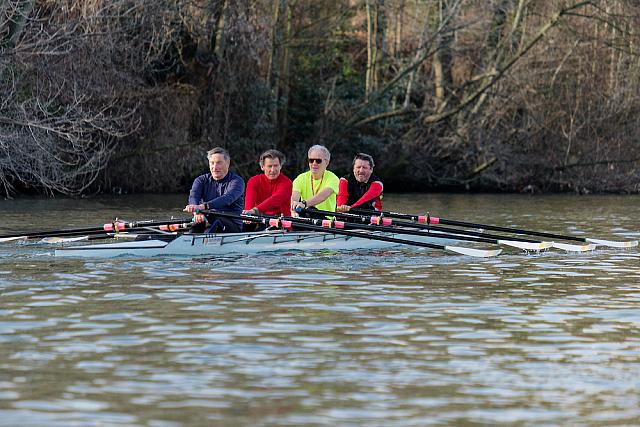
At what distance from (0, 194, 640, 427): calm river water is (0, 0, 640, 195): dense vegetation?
16643 mm

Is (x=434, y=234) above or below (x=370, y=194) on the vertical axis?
below

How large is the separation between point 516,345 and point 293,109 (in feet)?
88.5

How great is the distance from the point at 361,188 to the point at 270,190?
222 centimetres

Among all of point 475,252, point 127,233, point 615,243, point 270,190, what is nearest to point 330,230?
point 270,190

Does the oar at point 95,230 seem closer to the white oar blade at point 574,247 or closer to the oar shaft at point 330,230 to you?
the oar shaft at point 330,230

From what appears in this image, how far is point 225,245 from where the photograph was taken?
14758 millimetres

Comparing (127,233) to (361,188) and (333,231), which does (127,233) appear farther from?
(361,188)

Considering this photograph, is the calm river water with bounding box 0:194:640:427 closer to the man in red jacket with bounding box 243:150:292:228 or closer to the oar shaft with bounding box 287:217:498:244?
the oar shaft with bounding box 287:217:498:244

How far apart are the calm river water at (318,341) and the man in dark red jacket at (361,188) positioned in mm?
2499

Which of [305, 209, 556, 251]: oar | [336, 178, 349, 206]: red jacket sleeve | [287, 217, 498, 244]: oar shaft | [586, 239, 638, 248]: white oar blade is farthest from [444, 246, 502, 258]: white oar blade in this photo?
[336, 178, 349, 206]: red jacket sleeve

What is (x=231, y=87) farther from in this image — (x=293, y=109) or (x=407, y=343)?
(x=407, y=343)

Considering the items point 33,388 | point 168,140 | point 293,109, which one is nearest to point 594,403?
point 33,388

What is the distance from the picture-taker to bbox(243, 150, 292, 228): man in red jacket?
1561cm

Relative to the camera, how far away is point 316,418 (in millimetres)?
6402
